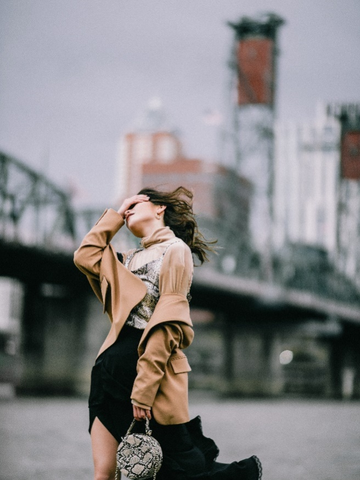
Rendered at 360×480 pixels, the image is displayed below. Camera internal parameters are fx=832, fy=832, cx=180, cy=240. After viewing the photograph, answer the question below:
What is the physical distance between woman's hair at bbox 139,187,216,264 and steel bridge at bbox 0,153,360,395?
1522 centimetres

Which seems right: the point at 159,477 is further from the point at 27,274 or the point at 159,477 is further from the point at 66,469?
the point at 27,274

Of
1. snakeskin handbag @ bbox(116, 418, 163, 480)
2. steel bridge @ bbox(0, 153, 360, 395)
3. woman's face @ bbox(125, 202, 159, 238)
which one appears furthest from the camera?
steel bridge @ bbox(0, 153, 360, 395)

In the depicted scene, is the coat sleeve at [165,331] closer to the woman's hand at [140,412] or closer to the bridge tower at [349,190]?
the woman's hand at [140,412]

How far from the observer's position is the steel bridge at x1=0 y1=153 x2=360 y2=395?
82.5 ft

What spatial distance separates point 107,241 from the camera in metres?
3.89

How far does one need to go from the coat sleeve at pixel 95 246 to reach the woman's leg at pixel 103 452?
68 centimetres

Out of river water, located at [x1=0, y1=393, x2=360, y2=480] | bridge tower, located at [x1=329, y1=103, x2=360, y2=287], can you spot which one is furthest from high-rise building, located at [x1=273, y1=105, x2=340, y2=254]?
river water, located at [x1=0, y1=393, x2=360, y2=480]

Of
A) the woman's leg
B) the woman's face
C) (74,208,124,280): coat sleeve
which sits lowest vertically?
the woman's leg

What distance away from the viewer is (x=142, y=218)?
13.0 ft

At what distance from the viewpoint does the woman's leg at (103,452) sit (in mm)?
3637

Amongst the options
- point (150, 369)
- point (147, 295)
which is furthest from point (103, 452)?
point (147, 295)

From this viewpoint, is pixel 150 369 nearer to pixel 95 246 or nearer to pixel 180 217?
pixel 95 246

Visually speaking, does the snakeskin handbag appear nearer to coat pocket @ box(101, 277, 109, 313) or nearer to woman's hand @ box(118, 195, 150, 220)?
coat pocket @ box(101, 277, 109, 313)

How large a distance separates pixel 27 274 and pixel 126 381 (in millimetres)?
25419
